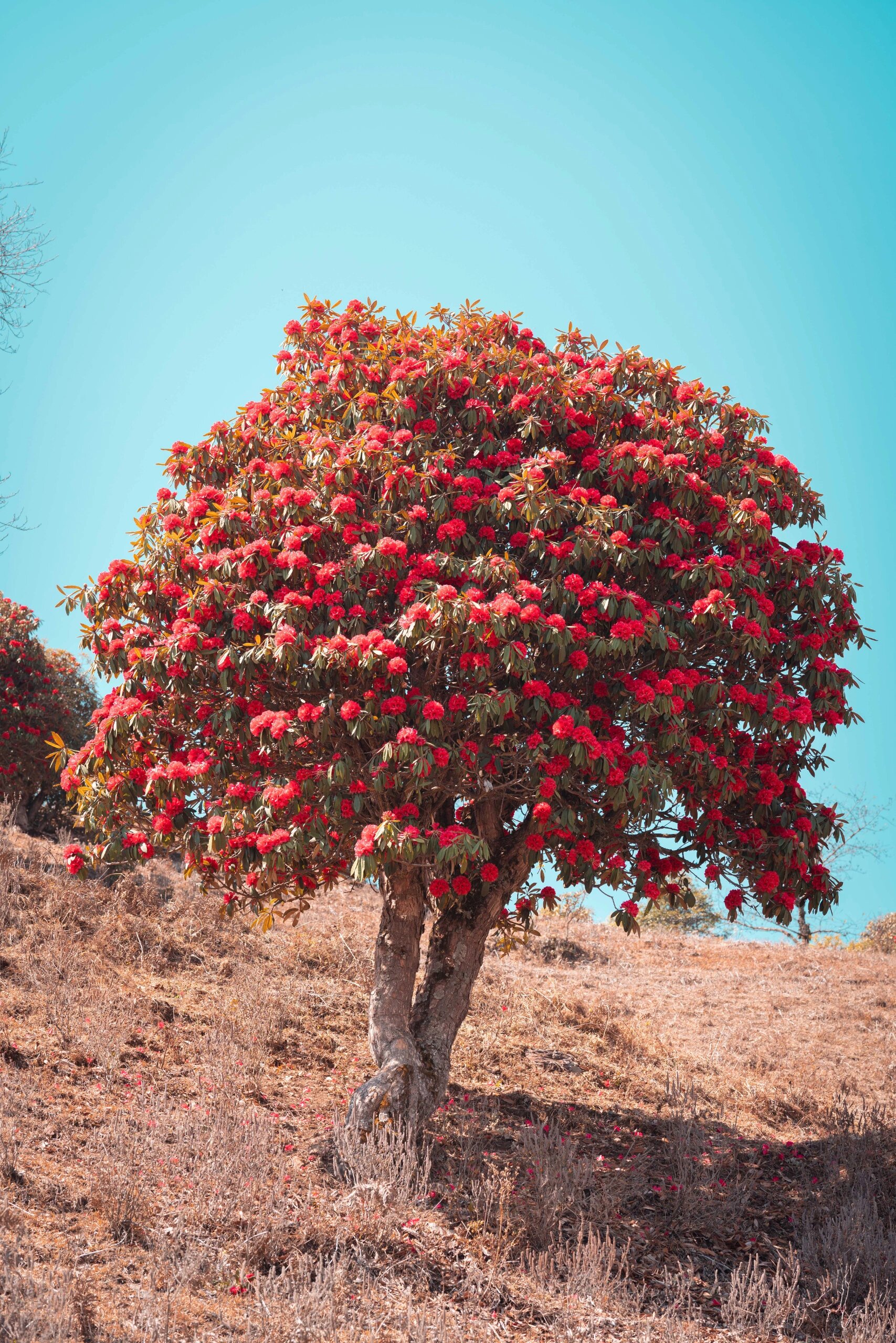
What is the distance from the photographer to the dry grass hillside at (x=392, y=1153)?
488 cm

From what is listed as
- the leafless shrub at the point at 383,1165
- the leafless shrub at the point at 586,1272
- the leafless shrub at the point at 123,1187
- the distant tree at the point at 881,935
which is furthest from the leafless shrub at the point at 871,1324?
the distant tree at the point at 881,935

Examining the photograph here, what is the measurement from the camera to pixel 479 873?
25.3 feet

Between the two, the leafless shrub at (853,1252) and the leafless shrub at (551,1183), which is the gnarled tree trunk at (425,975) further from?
the leafless shrub at (853,1252)

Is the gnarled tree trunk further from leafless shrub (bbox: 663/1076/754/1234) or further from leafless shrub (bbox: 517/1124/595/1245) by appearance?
leafless shrub (bbox: 663/1076/754/1234)

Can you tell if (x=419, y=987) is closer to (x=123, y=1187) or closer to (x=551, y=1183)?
(x=551, y=1183)

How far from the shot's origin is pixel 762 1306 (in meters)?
5.69

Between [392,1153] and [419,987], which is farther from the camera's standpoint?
[419,987]

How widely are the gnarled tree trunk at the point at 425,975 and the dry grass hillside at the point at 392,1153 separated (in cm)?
66

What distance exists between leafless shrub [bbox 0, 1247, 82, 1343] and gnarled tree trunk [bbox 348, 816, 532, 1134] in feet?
10.5

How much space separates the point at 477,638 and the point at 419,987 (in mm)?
3973

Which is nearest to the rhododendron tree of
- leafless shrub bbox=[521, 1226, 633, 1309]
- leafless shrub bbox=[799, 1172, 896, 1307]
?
leafless shrub bbox=[521, 1226, 633, 1309]

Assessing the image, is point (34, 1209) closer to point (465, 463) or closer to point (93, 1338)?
point (93, 1338)

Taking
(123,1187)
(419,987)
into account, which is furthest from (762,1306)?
(123,1187)

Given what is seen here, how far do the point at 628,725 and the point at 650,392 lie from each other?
3.27 metres
